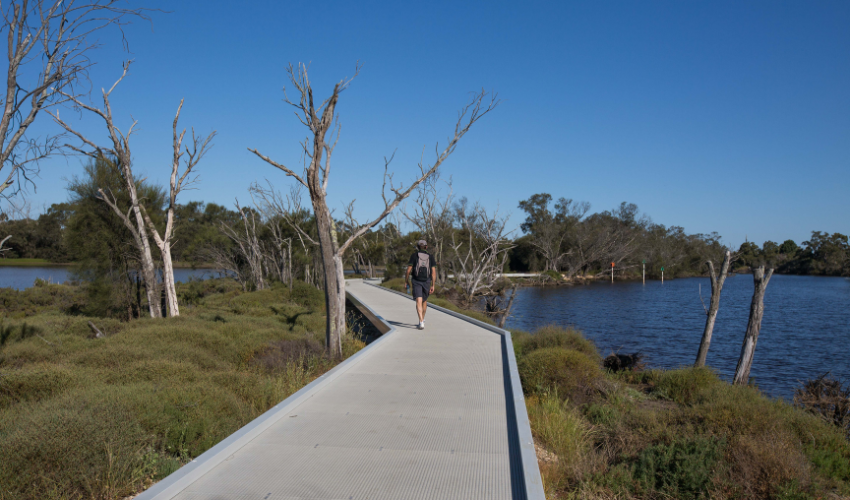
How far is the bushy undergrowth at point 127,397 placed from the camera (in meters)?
3.71

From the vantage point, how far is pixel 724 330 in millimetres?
22500

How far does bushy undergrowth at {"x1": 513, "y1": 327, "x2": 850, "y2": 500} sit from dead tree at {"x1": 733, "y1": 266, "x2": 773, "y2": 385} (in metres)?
2.54

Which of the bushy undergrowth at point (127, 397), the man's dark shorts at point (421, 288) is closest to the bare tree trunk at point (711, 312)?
the man's dark shorts at point (421, 288)

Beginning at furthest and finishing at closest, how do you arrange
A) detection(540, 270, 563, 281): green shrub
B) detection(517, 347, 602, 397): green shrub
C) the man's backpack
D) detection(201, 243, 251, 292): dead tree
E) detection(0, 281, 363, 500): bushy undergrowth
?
1. detection(540, 270, 563, 281): green shrub
2. detection(201, 243, 251, 292): dead tree
3. the man's backpack
4. detection(517, 347, 602, 397): green shrub
5. detection(0, 281, 363, 500): bushy undergrowth

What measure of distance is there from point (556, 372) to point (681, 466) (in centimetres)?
339

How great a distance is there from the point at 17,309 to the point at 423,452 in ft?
94.4

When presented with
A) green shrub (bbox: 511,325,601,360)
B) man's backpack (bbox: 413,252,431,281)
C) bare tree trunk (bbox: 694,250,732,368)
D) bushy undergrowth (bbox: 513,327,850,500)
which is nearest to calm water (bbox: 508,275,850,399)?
bare tree trunk (bbox: 694,250,732,368)

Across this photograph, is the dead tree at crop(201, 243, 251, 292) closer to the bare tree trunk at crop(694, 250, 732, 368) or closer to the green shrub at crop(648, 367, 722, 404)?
the bare tree trunk at crop(694, 250, 732, 368)

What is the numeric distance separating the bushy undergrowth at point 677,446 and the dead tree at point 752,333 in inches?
100.0

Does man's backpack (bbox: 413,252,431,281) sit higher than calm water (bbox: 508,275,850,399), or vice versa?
man's backpack (bbox: 413,252,431,281)

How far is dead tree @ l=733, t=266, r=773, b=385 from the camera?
10.9m

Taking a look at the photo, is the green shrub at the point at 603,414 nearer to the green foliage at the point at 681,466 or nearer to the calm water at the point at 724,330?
the green foliage at the point at 681,466

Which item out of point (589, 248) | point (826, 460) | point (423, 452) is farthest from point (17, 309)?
point (589, 248)

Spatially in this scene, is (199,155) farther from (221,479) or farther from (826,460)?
(826,460)
